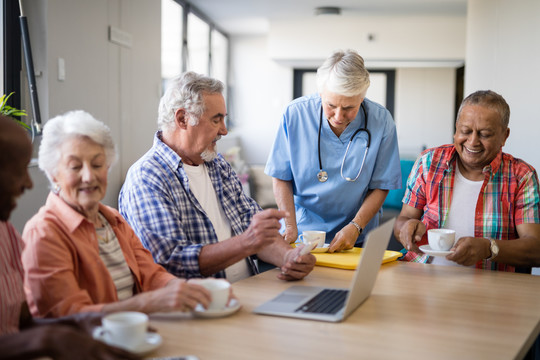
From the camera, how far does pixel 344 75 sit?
2.11 metres

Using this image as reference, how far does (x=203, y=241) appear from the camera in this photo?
187 centimetres

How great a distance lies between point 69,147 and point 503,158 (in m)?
1.57

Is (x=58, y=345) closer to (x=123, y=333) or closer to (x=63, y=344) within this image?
(x=63, y=344)

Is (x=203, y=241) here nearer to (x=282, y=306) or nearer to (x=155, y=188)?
(x=155, y=188)

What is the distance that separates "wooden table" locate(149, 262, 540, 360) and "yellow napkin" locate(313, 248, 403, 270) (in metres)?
0.16

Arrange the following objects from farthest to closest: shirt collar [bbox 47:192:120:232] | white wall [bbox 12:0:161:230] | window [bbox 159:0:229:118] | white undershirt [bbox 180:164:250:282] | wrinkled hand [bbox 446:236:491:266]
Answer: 1. window [bbox 159:0:229:118]
2. white wall [bbox 12:0:161:230]
3. white undershirt [bbox 180:164:250:282]
4. wrinkled hand [bbox 446:236:491:266]
5. shirt collar [bbox 47:192:120:232]

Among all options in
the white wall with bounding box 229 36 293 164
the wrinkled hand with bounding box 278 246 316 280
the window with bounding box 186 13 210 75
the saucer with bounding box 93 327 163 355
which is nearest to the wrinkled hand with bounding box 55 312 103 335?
the saucer with bounding box 93 327 163 355

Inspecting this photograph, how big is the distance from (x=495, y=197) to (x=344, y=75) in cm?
71

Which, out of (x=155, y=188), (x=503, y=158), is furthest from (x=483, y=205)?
(x=155, y=188)

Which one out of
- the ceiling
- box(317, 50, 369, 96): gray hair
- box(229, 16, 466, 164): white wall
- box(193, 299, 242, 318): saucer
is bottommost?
box(193, 299, 242, 318): saucer

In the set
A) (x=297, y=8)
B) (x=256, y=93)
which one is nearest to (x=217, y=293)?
(x=297, y=8)

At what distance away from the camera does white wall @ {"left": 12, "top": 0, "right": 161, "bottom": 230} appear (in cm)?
357

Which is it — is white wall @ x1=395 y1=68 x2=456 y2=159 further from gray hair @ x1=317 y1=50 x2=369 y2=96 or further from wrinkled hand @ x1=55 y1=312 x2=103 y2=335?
→ wrinkled hand @ x1=55 y1=312 x2=103 y2=335

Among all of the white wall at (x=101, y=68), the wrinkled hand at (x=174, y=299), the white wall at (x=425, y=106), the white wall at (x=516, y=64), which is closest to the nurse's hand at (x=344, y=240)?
the wrinkled hand at (x=174, y=299)
